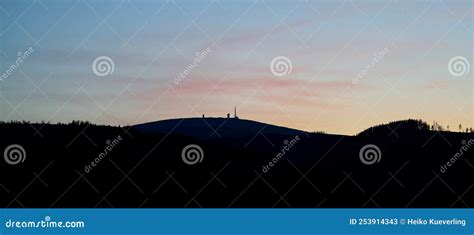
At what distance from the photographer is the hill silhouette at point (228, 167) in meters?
18.0

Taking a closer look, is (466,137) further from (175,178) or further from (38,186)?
(38,186)

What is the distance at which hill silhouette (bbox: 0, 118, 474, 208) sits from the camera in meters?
18.0

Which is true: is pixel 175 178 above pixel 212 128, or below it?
below

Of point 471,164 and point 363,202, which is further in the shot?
point 471,164

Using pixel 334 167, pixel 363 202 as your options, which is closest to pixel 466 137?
pixel 334 167

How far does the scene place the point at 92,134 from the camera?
23.1 metres

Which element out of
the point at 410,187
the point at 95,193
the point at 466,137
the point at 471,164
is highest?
the point at 466,137

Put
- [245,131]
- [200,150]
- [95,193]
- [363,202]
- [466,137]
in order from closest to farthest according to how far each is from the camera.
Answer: [95,193] < [363,202] < [200,150] < [466,137] < [245,131]

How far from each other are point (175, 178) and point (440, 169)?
35.5 ft

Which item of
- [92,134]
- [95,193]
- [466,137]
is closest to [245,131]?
[92,134]

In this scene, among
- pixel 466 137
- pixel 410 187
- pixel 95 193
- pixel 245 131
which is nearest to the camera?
pixel 95 193

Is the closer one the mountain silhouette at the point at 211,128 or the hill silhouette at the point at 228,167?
the hill silhouette at the point at 228,167

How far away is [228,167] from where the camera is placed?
2223cm

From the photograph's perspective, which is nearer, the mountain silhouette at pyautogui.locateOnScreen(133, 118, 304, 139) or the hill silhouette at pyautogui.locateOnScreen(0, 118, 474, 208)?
the hill silhouette at pyautogui.locateOnScreen(0, 118, 474, 208)
